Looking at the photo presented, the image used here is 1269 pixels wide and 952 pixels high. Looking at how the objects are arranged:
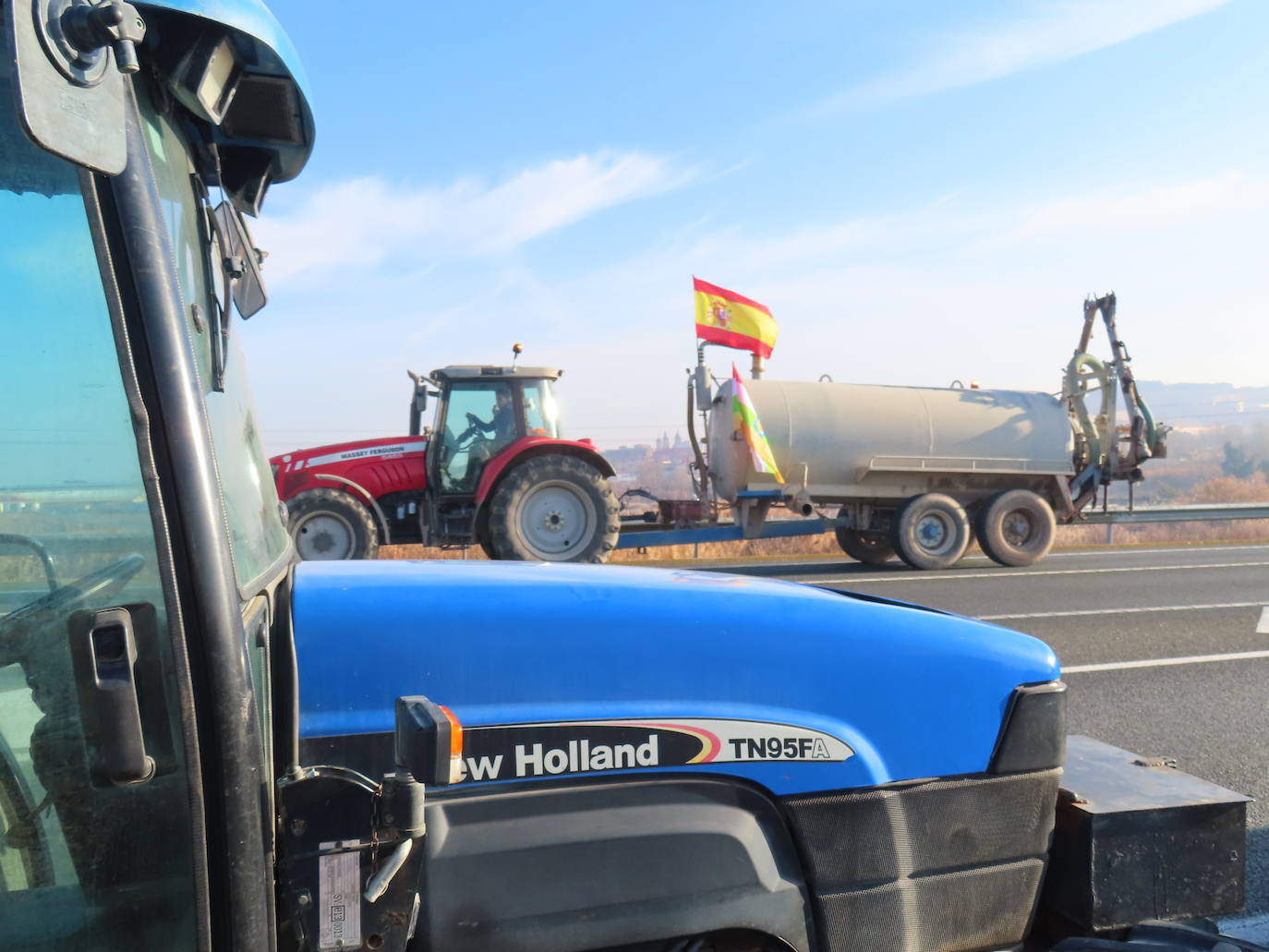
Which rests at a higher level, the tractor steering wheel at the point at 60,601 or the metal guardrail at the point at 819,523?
the tractor steering wheel at the point at 60,601

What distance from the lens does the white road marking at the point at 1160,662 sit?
21.4ft

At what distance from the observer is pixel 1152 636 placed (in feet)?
25.4

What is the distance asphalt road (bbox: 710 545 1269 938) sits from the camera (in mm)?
4812

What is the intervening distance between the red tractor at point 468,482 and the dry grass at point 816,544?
1.88 feet

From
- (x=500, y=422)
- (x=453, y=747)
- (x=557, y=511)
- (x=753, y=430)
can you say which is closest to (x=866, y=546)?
(x=753, y=430)

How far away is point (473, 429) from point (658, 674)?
392 inches

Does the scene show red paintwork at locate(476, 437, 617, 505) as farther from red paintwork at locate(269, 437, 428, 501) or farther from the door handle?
the door handle

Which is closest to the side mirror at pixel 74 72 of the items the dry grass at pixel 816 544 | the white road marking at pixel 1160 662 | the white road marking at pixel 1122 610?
the white road marking at pixel 1160 662

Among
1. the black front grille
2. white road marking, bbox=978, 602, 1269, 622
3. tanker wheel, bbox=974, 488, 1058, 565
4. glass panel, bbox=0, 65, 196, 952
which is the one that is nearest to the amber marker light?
glass panel, bbox=0, 65, 196, 952

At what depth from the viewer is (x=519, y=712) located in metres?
1.66

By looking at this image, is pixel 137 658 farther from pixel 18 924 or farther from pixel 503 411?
pixel 503 411

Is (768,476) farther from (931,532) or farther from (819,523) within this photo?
(931,532)

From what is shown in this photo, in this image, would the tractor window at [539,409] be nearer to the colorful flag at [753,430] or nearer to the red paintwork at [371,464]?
the red paintwork at [371,464]

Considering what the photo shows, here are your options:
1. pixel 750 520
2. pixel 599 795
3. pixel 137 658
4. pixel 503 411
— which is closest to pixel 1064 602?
pixel 750 520
